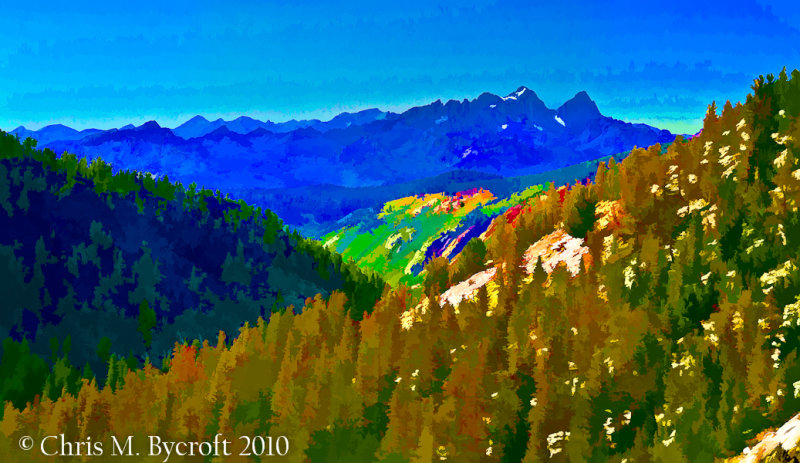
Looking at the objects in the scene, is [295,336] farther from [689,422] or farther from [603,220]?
[689,422]

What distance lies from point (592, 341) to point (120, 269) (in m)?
110

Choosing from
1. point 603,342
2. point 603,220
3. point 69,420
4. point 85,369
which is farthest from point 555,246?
point 85,369

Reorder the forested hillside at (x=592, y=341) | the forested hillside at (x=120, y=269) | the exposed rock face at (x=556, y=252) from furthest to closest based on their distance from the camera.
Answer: the forested hillside at (x=120, y=269)
the exposed rock face at (x=556, y=252)
the forested hillside at (x=592, y=341)

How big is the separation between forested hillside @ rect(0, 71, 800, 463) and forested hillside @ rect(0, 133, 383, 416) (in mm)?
34689

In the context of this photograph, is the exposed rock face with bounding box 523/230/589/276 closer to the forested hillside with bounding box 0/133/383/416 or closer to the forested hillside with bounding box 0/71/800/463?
Result: the forested hillside with bounding box 0/71/800/463

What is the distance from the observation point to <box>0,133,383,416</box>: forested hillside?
110 meters

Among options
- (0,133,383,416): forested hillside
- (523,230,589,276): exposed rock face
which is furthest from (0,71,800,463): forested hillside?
(0,133,383,416): forested hillside

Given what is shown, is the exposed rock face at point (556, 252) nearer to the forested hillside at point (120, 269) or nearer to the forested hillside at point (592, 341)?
the forested hillside at point (592, 341)

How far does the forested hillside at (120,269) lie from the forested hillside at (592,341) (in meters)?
34.7

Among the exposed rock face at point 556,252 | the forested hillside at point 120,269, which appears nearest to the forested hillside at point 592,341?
the exposed rock face at point 556,252

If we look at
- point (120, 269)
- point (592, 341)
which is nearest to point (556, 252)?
point (592, 341)

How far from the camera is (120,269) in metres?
129

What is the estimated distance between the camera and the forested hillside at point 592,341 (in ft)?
115

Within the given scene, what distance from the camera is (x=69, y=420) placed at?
72188 millimetres
